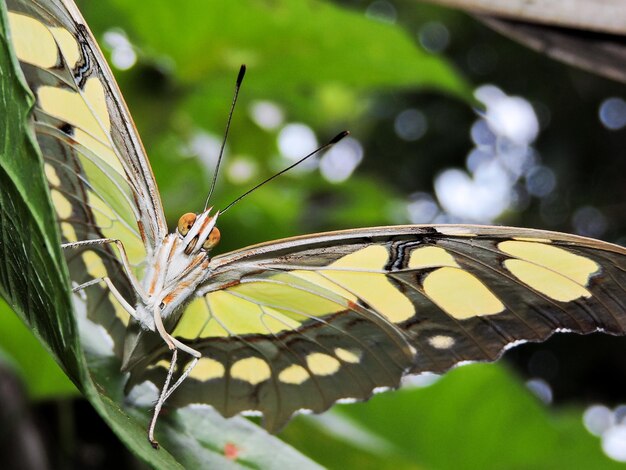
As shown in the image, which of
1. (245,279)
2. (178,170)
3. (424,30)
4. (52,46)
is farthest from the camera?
(424,30)

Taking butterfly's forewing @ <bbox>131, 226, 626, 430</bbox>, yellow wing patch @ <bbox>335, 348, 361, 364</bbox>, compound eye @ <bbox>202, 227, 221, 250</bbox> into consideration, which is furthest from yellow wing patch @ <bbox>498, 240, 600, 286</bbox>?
compound eye @ <bbox>202, 227, 221, 250</bbox>

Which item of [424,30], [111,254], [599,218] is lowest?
[111,254]

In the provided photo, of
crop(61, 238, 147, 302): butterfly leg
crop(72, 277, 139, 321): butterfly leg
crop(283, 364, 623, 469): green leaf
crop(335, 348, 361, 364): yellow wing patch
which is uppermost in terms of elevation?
crop(283, 364, 623, 469): green leaf

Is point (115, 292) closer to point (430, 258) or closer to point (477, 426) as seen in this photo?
point (430, 258)

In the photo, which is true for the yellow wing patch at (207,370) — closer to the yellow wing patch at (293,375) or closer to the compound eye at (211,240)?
the yellow wing patch at (293,375)

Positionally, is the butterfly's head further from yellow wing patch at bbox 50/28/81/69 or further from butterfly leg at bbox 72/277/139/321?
yellow wing patch at bbox 50/28/81/69

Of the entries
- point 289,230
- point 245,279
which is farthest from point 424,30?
point 245,279

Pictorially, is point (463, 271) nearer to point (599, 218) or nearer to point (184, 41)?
point (184, 41)

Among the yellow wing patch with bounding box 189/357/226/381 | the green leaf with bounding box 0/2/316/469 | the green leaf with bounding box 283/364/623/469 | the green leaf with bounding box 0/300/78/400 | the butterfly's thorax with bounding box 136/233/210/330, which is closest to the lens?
the green leaf with bounding box 0/2/316/469
